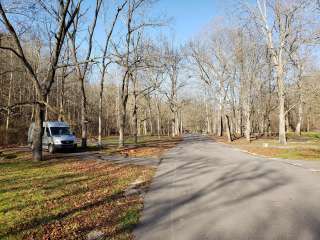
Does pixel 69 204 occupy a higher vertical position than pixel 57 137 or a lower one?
lower

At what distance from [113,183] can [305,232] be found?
768 centimetres

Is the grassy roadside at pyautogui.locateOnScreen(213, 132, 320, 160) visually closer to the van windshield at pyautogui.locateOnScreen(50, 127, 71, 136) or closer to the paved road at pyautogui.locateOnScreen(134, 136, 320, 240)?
the paved road at pyautogui.locateOnScreen(134, 136, 320, 240)

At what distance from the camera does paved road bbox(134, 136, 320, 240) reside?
6637 millimetres

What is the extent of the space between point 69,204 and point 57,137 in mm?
21429

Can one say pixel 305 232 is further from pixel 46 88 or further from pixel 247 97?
pixel 247 97

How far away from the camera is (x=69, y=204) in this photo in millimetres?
9414

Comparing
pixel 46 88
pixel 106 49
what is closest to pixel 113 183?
pixel 46 88

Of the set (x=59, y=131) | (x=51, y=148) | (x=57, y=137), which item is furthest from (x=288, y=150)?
(x=51, y=148)

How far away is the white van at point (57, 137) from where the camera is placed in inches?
1165

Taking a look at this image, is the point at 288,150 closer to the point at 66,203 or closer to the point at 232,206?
the point at 232,206

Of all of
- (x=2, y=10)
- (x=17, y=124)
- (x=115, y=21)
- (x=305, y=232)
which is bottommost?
(x=305, y=232)

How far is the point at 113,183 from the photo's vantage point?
12758 mm

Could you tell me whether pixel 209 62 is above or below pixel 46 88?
above

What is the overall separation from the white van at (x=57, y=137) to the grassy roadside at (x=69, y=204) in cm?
1367
